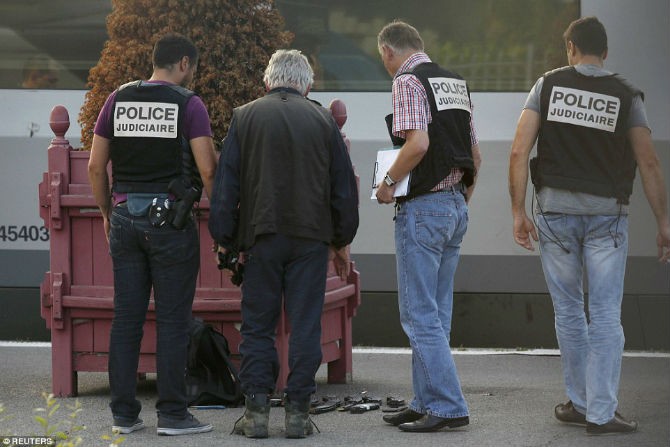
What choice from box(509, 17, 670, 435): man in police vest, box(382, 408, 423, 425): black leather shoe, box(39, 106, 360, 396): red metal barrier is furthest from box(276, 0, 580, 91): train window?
box(382, 408, 423, 425): black leather shoe

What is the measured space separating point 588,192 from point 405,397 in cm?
168

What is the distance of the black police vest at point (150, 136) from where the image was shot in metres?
5.54

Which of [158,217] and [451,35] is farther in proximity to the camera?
[451,35]

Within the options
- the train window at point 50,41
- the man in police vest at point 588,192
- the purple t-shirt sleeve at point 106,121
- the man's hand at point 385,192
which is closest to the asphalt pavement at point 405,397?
the man in police vest at point 588,192

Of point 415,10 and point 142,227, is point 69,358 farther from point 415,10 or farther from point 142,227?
point 415,10

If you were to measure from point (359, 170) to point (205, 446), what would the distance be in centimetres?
329

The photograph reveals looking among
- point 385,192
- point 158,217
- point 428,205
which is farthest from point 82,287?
point 428,205

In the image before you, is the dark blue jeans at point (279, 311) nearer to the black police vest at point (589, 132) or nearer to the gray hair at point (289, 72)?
the gray hair at point (289, 72)

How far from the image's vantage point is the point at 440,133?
5547 mm

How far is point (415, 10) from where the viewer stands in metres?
8.22

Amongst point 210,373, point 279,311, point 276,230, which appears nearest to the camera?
point 276,230

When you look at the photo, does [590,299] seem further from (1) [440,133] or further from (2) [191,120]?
(2) [191,120]

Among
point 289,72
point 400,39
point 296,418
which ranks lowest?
point 296,418

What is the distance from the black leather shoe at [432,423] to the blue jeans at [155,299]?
103 centimetres
